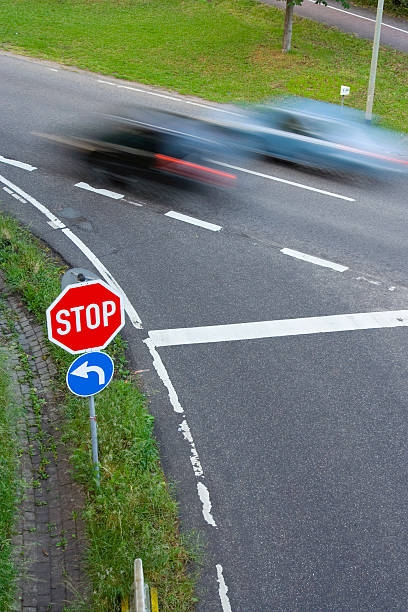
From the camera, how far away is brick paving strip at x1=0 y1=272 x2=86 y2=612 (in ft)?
21.0

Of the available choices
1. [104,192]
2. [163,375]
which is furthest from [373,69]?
[163,375]

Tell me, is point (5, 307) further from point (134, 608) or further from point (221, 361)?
point (134, 608)

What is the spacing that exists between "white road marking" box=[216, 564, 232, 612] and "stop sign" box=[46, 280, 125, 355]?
240 cm

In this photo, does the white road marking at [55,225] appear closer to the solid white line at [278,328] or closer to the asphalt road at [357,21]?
the solid white line at [278,328]

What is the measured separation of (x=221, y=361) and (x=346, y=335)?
1.91 m

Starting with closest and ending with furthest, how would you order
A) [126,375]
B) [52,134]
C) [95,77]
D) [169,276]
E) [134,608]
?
[134,608]
[126,375]
[169,276]
[52,134]
[95,77]

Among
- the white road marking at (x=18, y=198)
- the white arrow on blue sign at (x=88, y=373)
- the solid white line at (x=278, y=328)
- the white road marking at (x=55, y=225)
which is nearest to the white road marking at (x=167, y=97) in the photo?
the white road marking at (x=18, y=198)

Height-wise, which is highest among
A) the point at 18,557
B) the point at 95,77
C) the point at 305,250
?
the point at 95,77

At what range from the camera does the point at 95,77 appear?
22.0 metres

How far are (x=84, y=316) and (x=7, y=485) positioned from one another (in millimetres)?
2087

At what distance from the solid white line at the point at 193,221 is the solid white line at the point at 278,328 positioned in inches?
130

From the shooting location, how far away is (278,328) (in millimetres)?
10273

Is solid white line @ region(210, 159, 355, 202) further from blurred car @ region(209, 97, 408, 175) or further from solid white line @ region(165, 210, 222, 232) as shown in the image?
solid white line @ region(165, 210, 222, 232)

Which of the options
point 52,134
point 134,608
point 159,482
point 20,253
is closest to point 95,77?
point 52,134
